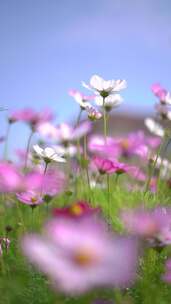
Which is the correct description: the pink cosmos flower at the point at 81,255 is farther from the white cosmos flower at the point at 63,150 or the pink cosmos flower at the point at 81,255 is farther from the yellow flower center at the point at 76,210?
the white cosmos flower at the point at 63,150

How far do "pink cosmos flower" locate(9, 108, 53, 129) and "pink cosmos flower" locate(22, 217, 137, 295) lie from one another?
1248 mm

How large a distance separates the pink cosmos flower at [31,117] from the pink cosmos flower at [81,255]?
1.25m

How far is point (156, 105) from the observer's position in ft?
5.09

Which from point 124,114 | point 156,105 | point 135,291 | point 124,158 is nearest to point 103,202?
point 156,105

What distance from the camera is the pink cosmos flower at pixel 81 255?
16.8 inches

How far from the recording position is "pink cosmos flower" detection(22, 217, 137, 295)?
0.43 m

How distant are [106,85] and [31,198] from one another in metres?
0.33

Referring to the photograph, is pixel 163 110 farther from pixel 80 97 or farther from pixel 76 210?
pixel 76 210

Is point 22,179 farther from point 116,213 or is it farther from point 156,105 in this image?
point 156,105

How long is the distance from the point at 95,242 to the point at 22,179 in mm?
192

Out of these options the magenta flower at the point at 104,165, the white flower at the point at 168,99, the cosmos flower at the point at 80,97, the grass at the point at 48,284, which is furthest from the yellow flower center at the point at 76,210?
the white flower at the point at 168,99

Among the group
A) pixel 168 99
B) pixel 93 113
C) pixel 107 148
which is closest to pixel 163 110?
pixel 168 99

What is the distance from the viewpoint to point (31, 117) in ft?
5.71

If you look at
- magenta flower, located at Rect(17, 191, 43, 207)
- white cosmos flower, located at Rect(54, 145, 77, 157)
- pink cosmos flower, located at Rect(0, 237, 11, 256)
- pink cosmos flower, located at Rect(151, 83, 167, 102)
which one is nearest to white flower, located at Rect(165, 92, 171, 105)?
pink cosmos flower, located at Rect(151, 83, 167, 102)
